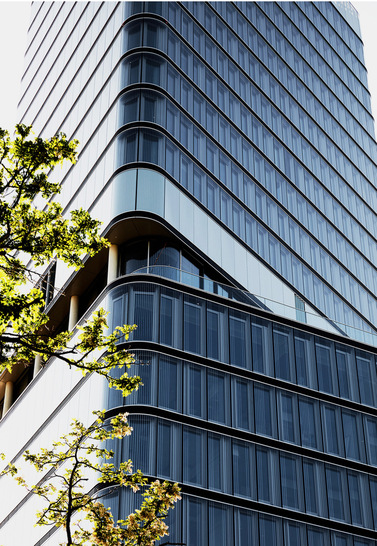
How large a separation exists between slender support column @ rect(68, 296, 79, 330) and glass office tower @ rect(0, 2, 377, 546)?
0.21ft

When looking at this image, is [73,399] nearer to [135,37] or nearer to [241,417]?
[241,417]

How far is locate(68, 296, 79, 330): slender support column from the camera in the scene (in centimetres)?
4650

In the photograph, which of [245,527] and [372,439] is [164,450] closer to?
[245,527]

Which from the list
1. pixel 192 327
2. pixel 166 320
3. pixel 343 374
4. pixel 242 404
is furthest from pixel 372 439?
pixel 166 320

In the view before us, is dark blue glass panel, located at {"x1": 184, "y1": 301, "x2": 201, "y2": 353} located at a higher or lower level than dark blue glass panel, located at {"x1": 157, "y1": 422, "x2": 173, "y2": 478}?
higher

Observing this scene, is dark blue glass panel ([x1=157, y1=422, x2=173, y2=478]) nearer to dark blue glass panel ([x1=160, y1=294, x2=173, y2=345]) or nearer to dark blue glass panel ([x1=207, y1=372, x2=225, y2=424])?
dark blue glass panel ([x1=207, y1=372, x2=225, y2=424])

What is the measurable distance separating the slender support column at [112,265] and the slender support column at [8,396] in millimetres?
13998

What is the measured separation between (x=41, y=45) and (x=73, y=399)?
38857 mm

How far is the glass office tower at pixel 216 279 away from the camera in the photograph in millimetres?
38375

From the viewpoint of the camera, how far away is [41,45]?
71.1 m

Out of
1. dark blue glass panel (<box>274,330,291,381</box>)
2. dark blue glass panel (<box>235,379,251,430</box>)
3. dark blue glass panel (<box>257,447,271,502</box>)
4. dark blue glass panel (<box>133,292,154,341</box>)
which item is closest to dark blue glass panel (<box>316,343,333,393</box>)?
dark blue glass panel (<box>274,330,291,381</box>)

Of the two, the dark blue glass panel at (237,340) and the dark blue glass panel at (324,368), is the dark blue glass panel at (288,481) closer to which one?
the dark blue glass panel at (237,340)

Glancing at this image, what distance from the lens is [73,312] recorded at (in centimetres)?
4681

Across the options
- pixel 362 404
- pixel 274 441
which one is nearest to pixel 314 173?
pixel 362 404
